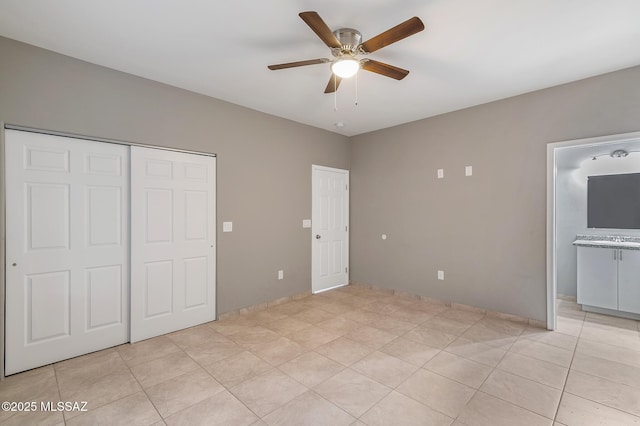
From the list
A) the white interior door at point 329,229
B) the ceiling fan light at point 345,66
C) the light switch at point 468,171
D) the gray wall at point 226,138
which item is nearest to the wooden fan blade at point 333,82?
the ceiling fan light at point 345,66

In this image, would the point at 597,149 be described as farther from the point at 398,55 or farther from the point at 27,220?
the point at 27,220

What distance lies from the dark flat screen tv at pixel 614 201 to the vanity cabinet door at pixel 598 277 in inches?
25.7

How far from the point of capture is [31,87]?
248 centimetres

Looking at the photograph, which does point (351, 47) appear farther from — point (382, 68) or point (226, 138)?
point (226, 138)

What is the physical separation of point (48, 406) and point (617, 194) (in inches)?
257

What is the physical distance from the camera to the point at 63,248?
2.64 m

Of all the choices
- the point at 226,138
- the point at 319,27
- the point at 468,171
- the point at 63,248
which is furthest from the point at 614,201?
the point at 63,248

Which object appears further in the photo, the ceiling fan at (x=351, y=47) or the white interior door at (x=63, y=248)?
the white interior door at (x=63, y=248)

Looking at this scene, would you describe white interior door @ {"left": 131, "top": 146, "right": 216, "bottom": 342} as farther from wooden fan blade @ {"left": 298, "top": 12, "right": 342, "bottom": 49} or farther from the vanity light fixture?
the vanity light fixture

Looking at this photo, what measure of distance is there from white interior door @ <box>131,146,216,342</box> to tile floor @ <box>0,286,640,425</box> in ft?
0.91

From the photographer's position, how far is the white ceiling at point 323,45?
2.02m

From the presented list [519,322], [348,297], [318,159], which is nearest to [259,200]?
[318,159]

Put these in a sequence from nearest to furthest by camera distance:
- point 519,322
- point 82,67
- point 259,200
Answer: point 82,67 < point 519,322 < point 259,200

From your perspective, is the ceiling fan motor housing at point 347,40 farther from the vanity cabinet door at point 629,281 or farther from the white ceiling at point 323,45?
the vanity cabinet door at point 629,281
